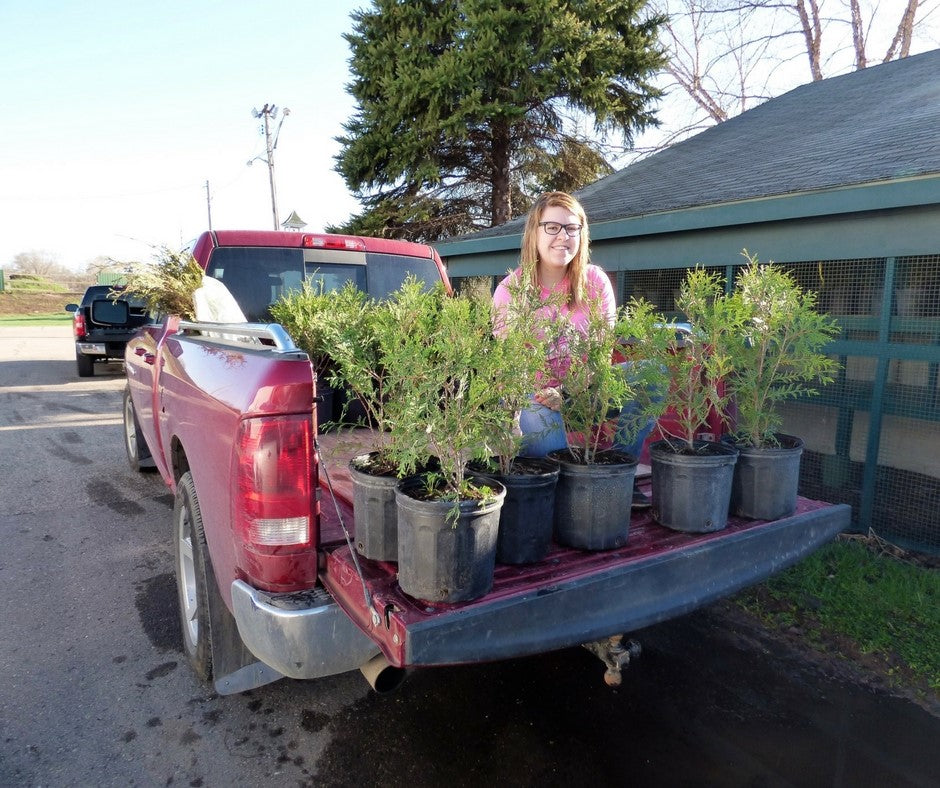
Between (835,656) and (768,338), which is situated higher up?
(768,338)

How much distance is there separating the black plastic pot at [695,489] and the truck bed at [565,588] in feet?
0.15

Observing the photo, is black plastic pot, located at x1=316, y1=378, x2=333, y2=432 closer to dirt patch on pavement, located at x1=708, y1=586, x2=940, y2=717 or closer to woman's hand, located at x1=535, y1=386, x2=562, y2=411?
woman's hand, located at x1=535, y1=386, x2=562, y2=411

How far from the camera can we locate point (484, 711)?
107 inches

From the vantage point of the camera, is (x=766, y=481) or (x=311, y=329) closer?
(x=766, y=481)

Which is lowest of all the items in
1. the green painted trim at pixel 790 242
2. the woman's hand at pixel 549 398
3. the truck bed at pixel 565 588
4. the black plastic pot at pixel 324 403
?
the truck bed at pixel 565 588

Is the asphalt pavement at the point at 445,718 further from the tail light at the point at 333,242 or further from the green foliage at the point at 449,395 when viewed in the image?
the tail light at the point at 333,242

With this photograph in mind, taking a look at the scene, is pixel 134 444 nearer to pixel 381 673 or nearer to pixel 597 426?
pixel 381 673

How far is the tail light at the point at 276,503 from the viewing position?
6.49 ft

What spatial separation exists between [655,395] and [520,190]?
15.9 m

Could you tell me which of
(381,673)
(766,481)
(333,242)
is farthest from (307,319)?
(766,481)

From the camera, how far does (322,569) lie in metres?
2.10

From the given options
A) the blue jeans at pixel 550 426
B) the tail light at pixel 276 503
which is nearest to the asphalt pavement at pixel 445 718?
the tail light at pixel 276 503

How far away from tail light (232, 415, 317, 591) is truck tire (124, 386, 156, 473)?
4.17 metres

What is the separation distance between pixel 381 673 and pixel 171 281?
8.01 ft
